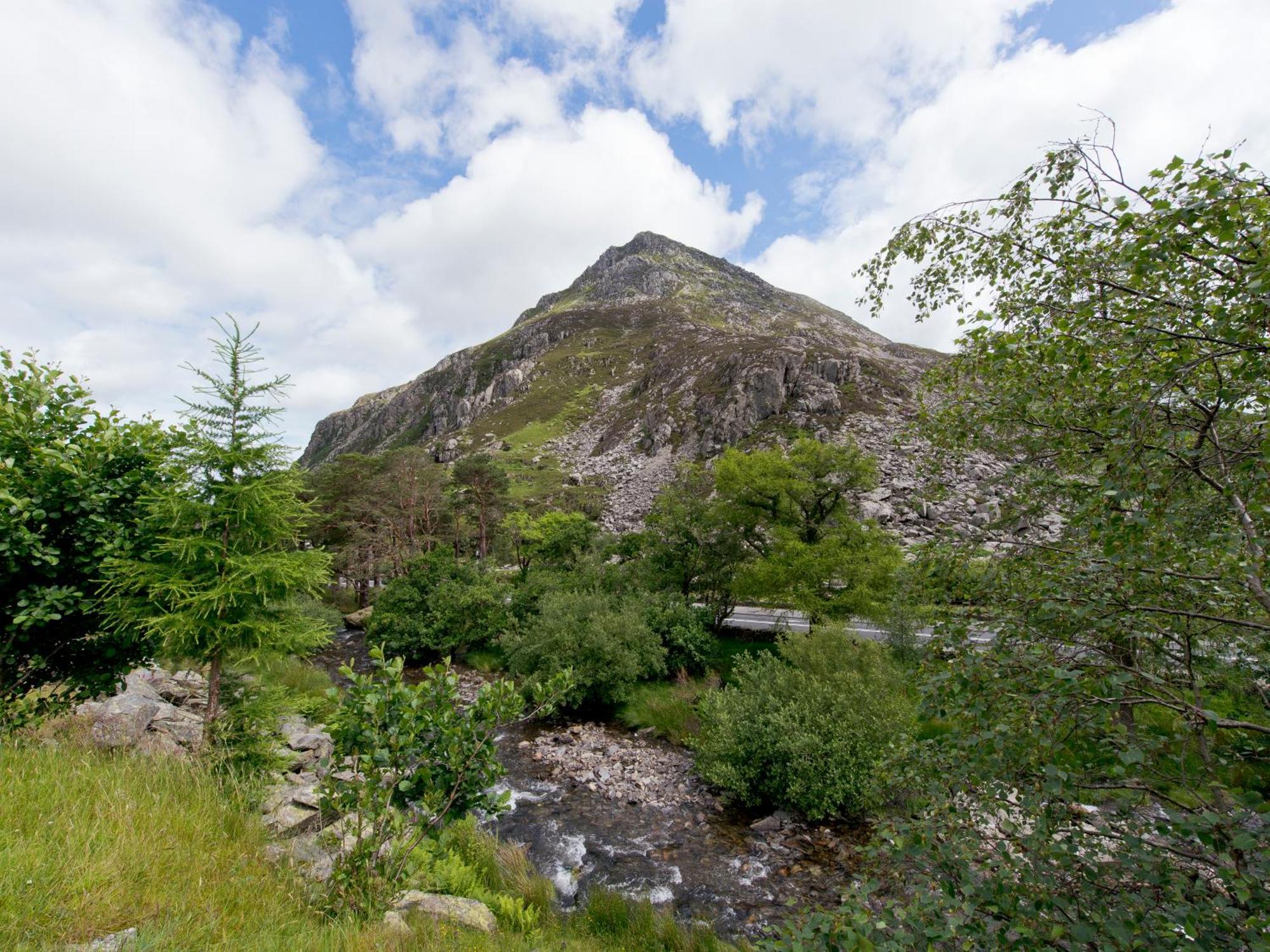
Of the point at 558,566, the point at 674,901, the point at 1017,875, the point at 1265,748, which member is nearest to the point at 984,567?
the point at 1265,748

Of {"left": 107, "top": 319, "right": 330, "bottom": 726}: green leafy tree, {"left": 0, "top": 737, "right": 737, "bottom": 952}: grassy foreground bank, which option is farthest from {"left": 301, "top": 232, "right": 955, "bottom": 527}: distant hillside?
{"left": 0, "top": 737, "right": 737, "bottom": 952}: grassy foreground bank

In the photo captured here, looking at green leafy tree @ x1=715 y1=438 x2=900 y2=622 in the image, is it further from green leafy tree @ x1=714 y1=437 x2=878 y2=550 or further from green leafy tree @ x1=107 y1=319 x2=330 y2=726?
green leafy tree @ x1=107 y1=319 x2=330 y2=726

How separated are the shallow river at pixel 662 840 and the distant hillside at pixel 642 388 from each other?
143 feet

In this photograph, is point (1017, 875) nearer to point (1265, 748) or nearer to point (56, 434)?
point (1265, 748)

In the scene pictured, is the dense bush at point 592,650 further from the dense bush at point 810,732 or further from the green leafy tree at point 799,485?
the green leafy tree at point 799,485

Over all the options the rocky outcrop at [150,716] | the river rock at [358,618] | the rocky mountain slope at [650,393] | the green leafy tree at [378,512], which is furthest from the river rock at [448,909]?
the river rock at [358,618]

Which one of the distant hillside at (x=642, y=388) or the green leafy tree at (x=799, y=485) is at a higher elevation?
the distant hillside at (x=642, y=388)

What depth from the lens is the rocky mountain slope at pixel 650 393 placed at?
221 ft

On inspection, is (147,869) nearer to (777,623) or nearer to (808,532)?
(808,532)

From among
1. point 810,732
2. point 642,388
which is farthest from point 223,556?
point 642,388

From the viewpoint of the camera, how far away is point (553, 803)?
14.2m

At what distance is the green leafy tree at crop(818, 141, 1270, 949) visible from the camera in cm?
259

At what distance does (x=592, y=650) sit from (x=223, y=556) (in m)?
14.5

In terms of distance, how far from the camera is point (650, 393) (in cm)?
10188
